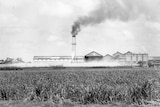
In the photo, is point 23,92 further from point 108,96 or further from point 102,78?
point 102,78

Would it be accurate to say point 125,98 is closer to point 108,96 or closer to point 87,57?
point 108,96

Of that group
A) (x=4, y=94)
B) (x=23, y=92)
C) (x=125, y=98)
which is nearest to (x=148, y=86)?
(x=125, y=98)

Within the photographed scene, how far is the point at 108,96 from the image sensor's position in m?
12.6

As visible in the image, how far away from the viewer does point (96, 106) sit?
11242 mm

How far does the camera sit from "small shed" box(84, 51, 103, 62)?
88688mm

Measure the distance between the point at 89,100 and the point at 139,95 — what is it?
292 centimetres

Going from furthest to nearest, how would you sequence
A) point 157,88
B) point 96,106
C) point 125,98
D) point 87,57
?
point 87,57 → point 157,88 → point 125,98 → point 96,106

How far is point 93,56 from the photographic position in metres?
90.1

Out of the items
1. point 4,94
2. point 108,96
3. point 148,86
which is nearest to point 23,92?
point 4,94

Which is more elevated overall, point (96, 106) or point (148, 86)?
point (148, 86)

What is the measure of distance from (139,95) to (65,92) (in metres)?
4.36

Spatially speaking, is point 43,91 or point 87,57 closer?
point 43,91

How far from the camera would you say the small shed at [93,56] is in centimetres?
8869

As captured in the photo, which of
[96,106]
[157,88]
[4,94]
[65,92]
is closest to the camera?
[96,106]
